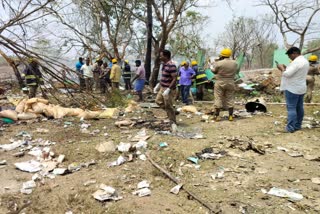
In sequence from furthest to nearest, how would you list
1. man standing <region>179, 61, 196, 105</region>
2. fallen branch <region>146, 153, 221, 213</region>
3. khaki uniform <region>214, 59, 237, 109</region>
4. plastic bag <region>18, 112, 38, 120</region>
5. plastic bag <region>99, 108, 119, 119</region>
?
1. man standing <region>179, 61, 196, 105</region>
2. plastic bag <region>99, 108, 119, 119</region>
3. plastic bag <region>18, 112, 38, 120</region>
4. khaki uniform <region>214, 59, 237, 109</region>
5. fallen branch <region>146, 153, 221, 213</region>

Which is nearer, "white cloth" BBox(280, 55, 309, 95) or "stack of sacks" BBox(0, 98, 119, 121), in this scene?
"white cloth" BBox(280, 55, 309, 95)

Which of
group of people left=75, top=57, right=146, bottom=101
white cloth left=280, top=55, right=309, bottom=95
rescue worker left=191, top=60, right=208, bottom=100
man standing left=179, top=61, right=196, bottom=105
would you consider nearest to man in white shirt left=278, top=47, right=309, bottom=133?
white cloth left=280, top=55, right=309, bottom=95

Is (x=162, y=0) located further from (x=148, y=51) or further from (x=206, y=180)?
(x=206, y=180)

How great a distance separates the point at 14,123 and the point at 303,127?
5444 mm

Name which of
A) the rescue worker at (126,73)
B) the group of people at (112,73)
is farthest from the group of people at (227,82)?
the rescue worker at (126,73)

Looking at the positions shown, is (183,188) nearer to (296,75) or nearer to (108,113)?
(296,75)

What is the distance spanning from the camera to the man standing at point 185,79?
29.8 ft

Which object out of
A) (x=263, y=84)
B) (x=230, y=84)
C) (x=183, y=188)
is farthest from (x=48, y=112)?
(x=263, y=84)

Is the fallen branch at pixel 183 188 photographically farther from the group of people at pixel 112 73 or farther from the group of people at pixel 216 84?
the group of people at pixel 112 73

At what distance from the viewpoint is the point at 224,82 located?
615 centimetres

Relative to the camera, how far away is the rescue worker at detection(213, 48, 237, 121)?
20.1ft

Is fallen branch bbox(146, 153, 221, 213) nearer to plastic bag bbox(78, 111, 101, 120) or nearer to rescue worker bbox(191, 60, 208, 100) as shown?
plastic bag bbox(78, 111, 101, 120)

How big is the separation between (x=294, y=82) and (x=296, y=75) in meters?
0.11

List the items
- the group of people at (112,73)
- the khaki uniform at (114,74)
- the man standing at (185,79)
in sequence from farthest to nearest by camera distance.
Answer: the khaki uniform at (114,74) → the group of people at (112,73) → the man standing at (185,79)
